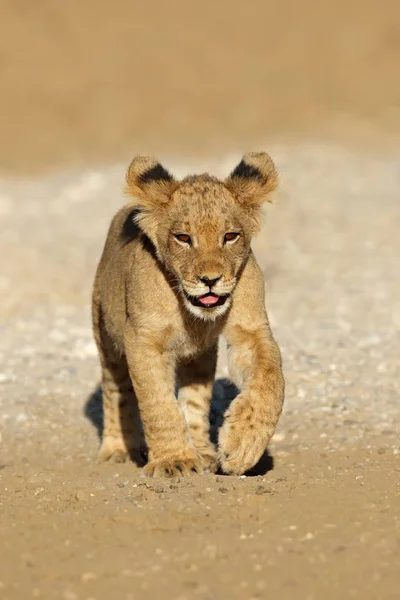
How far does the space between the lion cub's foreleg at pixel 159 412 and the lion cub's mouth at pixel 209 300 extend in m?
0.46

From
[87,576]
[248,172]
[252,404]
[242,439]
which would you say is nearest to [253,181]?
[248,172]

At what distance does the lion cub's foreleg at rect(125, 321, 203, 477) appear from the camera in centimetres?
754

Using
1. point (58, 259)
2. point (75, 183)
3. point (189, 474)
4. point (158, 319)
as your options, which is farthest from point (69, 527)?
point (75, 183)

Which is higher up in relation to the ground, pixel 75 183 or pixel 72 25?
pixel 72 25

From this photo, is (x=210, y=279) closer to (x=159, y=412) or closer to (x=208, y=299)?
(x=208, y=299)

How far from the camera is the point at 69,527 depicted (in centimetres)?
620

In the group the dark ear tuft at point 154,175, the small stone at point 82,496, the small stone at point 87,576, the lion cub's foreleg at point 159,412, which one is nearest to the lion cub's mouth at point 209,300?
the lion cub's foreleg at point 159,412

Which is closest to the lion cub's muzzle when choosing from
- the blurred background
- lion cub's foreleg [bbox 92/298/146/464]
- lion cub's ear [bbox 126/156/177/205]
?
lion cub's ear [bbox 126/156/177/205]

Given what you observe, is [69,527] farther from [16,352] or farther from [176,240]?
[16,352]

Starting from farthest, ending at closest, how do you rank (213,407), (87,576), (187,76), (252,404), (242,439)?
(187,76) → (213,407) → (252,404) → (242,439) → (87,576)

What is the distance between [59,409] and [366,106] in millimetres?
22806

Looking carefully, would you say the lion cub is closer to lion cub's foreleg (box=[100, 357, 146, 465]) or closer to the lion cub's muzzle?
the lion cub's muzzle

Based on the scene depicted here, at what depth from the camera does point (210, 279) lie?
7.23 meters

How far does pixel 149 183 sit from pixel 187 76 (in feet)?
95.1
